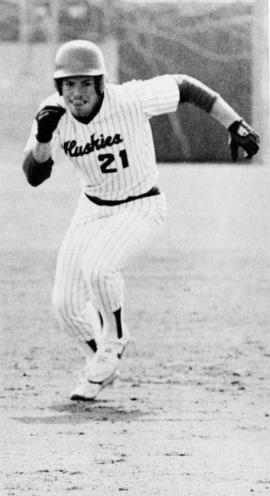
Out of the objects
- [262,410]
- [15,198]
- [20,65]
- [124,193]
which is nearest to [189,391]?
[262,410]

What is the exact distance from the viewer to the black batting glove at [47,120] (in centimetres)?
439

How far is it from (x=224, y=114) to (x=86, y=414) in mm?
1314

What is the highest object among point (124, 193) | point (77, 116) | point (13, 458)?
point (77, 116)

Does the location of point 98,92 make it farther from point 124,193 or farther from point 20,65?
point 20,65

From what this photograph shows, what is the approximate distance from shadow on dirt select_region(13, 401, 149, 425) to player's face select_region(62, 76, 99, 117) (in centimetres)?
115

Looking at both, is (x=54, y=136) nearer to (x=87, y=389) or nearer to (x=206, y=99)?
(x=206, y=99)

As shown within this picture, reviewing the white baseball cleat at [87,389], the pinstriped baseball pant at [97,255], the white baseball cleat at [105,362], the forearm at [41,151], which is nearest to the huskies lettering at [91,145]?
the forearm at [41,151]

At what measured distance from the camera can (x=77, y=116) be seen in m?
4.57

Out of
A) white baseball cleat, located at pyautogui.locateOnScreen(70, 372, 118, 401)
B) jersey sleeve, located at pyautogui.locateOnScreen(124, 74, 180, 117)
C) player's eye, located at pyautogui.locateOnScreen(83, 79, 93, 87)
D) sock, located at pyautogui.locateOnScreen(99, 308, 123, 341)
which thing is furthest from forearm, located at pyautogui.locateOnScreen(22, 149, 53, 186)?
white baseball cleat, located at pyautogui.locateOnScreen(70, 372, 118, 401)

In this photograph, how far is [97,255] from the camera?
4613 mm

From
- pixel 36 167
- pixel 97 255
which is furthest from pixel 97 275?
pixel 36 167

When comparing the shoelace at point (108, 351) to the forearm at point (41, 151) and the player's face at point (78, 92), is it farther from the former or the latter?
the player's face at point (78, 92)

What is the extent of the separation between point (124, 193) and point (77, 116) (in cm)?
39

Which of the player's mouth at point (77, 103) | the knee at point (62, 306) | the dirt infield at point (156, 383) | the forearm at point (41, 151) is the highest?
the player's mouth at point (77, 103)
